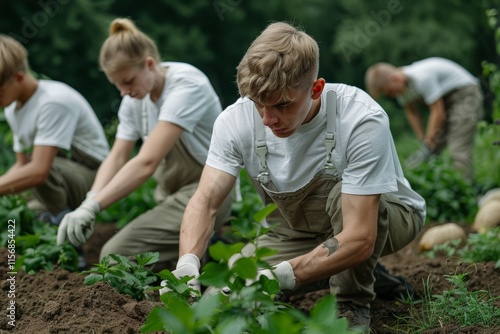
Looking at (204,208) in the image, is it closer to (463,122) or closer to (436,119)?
(436,119)

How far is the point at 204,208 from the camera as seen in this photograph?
3.08 meters

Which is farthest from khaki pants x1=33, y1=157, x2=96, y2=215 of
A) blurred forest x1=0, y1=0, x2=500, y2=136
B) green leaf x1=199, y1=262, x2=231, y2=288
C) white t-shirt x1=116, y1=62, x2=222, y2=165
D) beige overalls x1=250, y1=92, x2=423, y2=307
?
blurred forest x1=0, y1=0, x2=500, y2=136

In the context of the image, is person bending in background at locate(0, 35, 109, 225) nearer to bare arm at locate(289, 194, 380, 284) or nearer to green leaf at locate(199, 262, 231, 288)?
bare arm at locate(289, 194, 380, 284)

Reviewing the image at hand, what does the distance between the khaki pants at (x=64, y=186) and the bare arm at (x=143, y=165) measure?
1143mm

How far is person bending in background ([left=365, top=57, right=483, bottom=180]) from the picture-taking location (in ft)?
25.1

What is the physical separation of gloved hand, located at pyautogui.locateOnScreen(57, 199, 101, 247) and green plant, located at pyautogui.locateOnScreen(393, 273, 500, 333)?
1651 millimetres

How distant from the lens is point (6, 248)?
4078mm

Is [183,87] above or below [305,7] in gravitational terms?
above

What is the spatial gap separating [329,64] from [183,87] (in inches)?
616

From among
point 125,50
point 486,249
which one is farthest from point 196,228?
point 486,249

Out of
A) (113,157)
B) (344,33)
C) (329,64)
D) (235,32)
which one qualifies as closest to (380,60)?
(344,33)

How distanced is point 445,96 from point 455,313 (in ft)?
16.8

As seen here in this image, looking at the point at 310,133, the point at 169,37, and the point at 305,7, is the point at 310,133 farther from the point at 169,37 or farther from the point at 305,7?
the point at 305,7

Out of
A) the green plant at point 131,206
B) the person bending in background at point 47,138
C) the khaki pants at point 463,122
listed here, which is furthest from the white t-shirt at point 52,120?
the khaki pants at point 463,122
